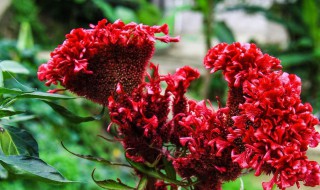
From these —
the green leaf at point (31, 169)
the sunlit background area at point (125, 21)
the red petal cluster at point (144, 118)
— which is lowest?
the sunlit background area at point (125, 21)

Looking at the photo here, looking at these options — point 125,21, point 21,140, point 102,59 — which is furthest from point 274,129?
point 125,21

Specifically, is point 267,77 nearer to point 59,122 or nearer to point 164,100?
point 164,100

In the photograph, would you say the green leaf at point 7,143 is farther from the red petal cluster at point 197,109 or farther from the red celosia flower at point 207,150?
the red celosia flower at point 207,150

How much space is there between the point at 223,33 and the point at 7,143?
481cm

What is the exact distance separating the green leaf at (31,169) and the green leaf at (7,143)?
122mm

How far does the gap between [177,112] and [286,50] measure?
230 inches

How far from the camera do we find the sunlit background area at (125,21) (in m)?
3.31

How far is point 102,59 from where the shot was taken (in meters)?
0.81

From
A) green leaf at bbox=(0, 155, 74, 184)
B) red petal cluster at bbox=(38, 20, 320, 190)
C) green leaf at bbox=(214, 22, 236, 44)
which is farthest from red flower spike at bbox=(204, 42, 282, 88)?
green leaf at bbox=(214, 22, 236, 44)

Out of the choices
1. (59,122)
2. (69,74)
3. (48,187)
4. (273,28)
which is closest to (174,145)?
(69,74)

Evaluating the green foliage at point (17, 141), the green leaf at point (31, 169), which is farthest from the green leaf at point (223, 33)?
the green leaf at point (31, 169)

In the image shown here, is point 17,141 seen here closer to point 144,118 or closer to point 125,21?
point 144,118

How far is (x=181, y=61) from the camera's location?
6.82 metres

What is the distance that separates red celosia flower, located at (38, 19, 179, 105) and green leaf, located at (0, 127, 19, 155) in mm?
109
